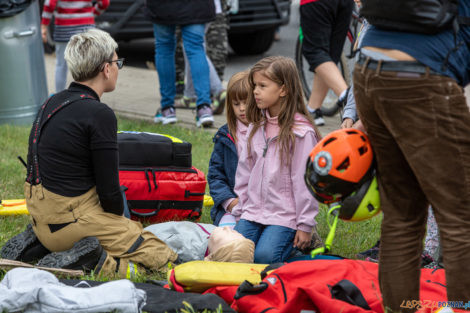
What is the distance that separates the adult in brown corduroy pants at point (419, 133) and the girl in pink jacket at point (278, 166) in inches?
47.4

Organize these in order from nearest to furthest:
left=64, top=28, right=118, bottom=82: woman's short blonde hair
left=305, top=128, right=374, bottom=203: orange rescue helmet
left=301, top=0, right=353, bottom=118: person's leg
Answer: left=305, top=128, right=374, bottom=203: orange rescue helmet → left=64, top=28, right=118, bottom=82: woman's short blonde hair → left=301, top=0, right=353, bottom=118: person's leg

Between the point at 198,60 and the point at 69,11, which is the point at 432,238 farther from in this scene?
the point at 69,11

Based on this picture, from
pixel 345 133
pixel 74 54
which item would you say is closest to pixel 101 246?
pixel 74 54

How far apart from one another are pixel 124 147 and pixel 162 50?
7.99 ft

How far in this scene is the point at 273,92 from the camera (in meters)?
3.91

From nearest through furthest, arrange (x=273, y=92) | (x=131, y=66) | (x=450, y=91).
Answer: (x=450, y=91), (x=273, y=92), (x=131, y=66)

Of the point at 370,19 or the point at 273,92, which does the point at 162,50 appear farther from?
the point at 370,19

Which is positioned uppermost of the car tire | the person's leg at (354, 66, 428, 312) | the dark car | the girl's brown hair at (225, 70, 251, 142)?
the person's leg at (354, 66, 428, 312)

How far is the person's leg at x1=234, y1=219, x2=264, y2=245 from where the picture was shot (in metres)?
→ 3.95

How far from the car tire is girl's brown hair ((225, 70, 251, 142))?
6817 millimetres

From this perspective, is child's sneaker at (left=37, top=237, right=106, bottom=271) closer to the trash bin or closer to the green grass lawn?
the green grass lawn

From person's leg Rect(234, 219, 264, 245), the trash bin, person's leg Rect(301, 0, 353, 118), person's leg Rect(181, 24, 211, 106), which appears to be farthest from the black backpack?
the trash bin

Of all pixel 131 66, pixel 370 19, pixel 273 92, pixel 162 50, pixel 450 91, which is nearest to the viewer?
pixel 450 91

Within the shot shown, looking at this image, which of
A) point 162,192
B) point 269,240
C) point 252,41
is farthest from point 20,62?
point 252,41
